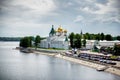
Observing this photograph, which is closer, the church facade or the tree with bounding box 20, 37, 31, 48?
the church facade

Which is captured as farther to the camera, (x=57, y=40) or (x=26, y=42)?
(x=26, y=42)

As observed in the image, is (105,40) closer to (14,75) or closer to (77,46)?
(77,46)

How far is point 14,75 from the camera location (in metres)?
11.1

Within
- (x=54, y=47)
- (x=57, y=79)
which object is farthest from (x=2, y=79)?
(x=54, y=47)

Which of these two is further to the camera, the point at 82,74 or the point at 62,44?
the point at 62,44

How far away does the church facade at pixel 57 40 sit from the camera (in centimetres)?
2526

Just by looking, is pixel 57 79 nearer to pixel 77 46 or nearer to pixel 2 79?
pixel 2 79

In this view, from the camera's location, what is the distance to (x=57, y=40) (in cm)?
2642

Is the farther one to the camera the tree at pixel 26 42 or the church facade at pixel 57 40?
the tree at pixel 26 42

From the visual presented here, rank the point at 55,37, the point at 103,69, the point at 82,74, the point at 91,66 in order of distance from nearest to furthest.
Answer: the point at 82,74 < the point at 103,69 < the point at 91,66 < the point at 55,37

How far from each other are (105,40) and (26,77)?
18712 mm

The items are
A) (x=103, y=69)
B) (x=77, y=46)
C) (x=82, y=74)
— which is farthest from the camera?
(x=77, y=46)

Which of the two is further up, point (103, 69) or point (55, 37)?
point (55, 37)

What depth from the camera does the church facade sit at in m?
25.3
